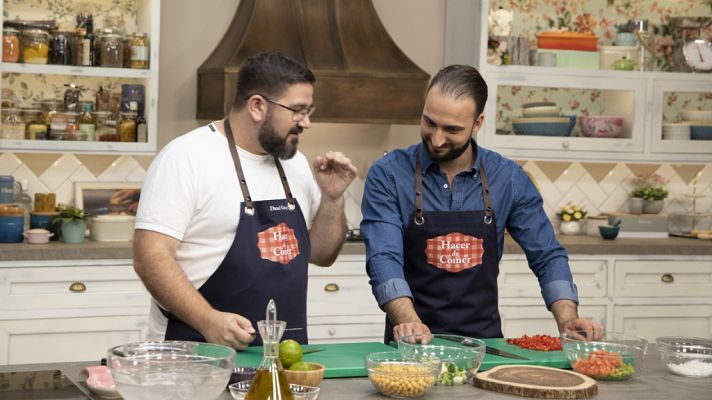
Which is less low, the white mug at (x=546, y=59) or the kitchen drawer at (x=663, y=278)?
the white mug at (x=546, y=59)

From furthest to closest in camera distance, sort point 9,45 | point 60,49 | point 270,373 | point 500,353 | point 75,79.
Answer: point 75,79 < point 60,49 < point 9,45 < point 500,353 < point 270,373

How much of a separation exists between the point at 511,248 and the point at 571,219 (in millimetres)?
740

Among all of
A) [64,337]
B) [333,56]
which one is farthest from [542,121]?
[64,337]

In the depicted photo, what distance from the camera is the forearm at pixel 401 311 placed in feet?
10.3

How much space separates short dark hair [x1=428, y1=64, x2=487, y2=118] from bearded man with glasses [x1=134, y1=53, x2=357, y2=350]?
40 centimetres

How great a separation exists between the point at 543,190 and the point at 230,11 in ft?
6.74

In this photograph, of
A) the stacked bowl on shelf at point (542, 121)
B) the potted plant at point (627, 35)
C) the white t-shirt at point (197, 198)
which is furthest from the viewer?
the potted plant at point (627, 35)

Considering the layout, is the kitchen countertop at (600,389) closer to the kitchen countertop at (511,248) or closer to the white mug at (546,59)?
the kitchen countertop at (511,248)

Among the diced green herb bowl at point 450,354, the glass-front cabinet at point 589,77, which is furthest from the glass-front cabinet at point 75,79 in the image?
the diced green herb bowl at point 450,354

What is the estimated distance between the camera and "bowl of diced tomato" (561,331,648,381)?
2.86m

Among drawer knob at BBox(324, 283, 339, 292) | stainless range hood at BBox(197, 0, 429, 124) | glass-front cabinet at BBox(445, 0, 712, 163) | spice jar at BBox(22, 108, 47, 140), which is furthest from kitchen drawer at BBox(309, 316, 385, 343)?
spice jar at BBox(22, 108, 47, 140)

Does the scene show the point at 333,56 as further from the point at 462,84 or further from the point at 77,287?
the point at 462,84

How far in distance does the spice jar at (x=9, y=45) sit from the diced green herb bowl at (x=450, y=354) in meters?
2.93

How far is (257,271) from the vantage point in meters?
3.21
